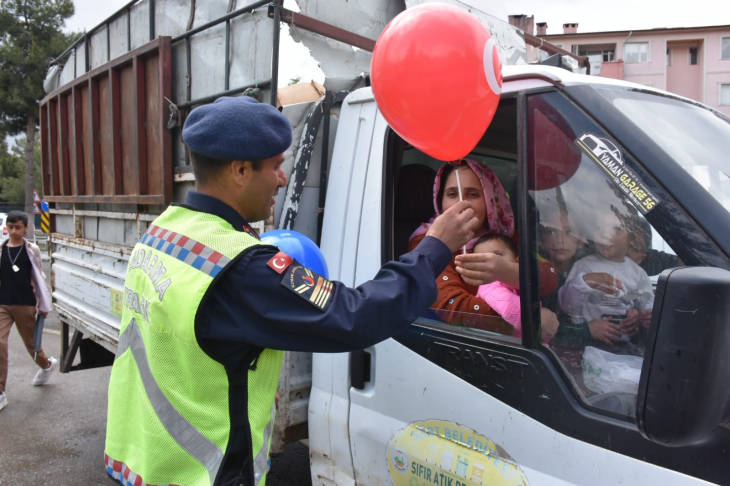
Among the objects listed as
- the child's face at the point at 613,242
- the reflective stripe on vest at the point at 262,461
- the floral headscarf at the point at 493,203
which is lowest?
the reflective stripe on vest at the point at 262,461

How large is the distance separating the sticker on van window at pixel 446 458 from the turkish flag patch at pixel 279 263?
799mm

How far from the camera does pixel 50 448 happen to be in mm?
4117

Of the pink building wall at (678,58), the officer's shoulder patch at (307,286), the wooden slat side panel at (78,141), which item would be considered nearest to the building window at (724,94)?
the pink building wall at (678,58)

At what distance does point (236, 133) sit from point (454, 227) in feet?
2.02

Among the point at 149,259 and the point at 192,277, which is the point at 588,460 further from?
the point at 149,259

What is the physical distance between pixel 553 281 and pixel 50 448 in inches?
162

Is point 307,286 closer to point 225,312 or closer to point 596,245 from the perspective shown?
point 225,312

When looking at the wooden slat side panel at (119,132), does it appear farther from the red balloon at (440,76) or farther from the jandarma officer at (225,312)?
the red balloon at (440,76)

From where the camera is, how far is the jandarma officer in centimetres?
130

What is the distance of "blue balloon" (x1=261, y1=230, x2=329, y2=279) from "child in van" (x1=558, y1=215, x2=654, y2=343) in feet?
2.48

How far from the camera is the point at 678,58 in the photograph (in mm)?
36688

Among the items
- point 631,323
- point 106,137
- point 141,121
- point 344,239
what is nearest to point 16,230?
point 106,137

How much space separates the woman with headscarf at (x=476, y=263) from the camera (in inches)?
65.8

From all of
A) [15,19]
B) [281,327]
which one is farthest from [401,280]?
[15,19]
